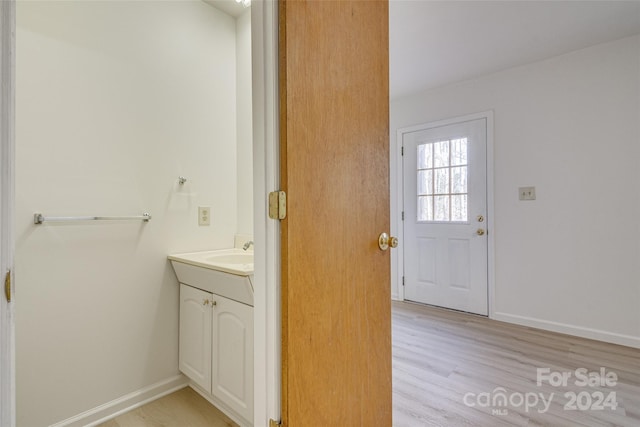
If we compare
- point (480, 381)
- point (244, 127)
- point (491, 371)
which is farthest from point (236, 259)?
point (491, 371)

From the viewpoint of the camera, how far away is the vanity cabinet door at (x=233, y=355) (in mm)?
1450

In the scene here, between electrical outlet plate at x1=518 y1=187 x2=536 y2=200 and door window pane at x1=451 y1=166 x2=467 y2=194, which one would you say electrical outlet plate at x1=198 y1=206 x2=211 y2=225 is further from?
electrical outlet plate at x1=518 y1=187 x2=536 y2=200

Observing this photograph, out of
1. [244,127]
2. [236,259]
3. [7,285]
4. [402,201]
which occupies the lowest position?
[236,259]

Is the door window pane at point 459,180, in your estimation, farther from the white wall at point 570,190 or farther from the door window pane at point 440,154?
the white wall at point 570,190

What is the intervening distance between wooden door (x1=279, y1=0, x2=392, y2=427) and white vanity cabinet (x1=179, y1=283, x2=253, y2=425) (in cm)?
53

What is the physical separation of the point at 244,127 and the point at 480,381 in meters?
2.31

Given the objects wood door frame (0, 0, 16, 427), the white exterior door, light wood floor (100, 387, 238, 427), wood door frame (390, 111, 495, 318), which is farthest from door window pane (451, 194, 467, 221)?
wood door frame (0, 0, 16, 427)

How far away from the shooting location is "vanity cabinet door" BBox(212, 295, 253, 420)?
1450mm

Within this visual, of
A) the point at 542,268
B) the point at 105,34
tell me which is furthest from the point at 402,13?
the point at 542,268

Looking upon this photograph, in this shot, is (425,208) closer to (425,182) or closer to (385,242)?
(425,182)

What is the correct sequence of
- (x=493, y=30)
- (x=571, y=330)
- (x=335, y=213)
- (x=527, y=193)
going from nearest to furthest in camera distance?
1. (x=335, y=213)
2. (x=493, y=30)
3. (x=571, y=330)
4. (x=527, y=193)

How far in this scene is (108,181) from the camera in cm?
170

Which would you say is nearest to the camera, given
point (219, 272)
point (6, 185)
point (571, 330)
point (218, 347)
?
point (6, 185)

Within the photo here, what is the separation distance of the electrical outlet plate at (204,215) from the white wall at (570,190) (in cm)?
270
